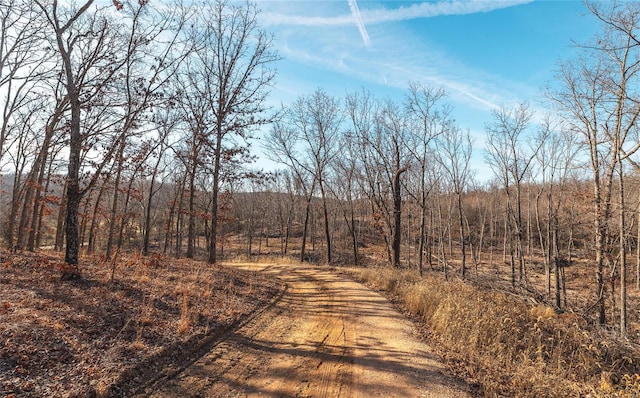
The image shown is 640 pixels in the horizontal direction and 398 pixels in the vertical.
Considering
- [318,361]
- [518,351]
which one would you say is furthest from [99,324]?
[518,351]

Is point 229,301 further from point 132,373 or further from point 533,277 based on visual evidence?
point 533,277

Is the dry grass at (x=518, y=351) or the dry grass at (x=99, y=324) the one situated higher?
the dry grass at (x=99, y=324)

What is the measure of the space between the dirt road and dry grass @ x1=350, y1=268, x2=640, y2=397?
62 centimetres

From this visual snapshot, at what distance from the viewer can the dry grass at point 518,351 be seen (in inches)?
190

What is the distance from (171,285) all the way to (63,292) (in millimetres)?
2462

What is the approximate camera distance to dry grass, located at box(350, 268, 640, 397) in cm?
483

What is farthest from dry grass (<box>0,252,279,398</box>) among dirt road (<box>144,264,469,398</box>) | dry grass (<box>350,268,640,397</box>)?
dry grass (<box>350,268,640,397</box>)

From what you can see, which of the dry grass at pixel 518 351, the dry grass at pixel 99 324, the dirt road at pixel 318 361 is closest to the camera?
the dry grass at pixel 99 324

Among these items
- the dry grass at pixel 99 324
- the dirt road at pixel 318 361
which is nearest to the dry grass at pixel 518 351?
the dirt road at pixel 318 361

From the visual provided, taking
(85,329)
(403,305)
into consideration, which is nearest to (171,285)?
(85,329)

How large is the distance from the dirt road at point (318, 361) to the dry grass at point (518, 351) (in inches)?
24.2

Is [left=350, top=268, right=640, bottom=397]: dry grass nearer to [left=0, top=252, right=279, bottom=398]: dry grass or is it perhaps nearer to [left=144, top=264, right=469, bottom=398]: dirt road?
[left=144, top=264, right=469, bottom=398]: dirt road

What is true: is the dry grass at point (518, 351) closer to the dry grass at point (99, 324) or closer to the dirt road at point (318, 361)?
the dirt road at point (318, 361)

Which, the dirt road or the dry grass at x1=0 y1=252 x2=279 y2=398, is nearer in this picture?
the dry grass at x1=0 y1=252 x2=279 y2=398
